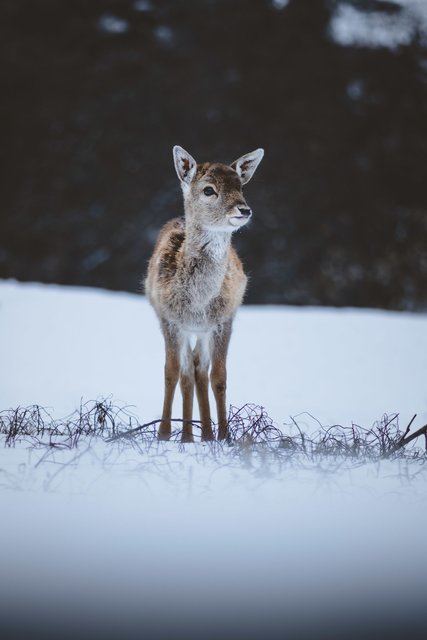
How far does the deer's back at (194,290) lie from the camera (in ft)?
18.6

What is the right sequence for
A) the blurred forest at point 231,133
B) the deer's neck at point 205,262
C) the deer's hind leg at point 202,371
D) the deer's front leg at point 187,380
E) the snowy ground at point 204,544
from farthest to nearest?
the blurred forest at point 231,133 < the deer's front leg at point 187,380 < the deer's hind leg at point 202,371 < the deer's neck at point 205,262 < the snowy ground at point 204,544

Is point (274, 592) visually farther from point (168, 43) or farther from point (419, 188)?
point (168, 43)

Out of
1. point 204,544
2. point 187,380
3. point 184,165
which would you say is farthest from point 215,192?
point 204,544

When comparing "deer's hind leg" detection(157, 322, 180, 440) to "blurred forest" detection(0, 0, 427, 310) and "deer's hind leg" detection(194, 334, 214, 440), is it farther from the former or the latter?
"blurred forest" detection(0, 0, 427, 310)

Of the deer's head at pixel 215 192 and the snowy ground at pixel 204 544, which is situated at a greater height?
the deer's head at pixel 215 192

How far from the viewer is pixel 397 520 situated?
138 inches

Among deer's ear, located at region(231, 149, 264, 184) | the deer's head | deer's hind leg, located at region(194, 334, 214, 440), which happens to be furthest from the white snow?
deer's hind leg, located at region(194, 334, 214, 440)

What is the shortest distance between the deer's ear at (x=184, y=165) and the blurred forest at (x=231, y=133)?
51.8 feet

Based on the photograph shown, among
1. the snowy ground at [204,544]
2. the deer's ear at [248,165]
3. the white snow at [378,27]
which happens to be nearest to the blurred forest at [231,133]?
the white snow at [378,27]

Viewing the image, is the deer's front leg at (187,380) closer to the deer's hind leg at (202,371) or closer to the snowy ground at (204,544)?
the deer's hind leg at (202,371)

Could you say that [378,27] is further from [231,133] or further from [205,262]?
[205,262]

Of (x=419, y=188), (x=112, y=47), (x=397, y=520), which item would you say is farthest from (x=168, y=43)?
(x=397, y=520)

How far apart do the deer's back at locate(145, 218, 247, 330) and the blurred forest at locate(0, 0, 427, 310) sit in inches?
623

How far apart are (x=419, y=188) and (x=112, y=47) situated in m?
12.5
